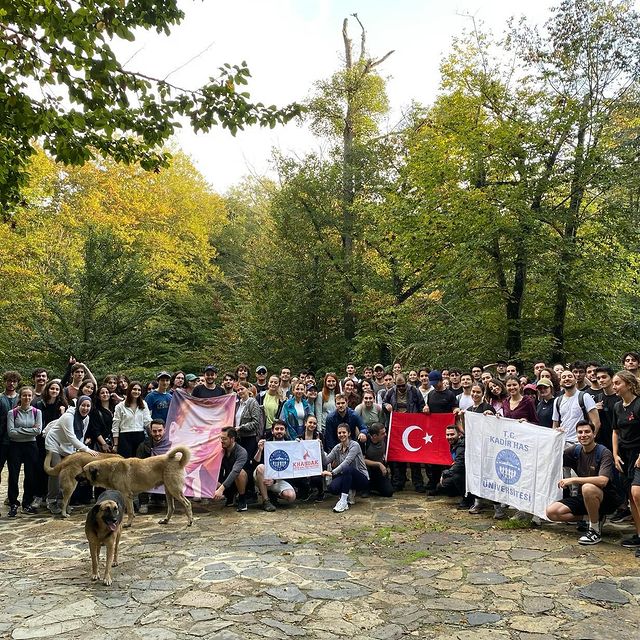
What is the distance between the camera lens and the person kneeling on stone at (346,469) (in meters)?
9.09

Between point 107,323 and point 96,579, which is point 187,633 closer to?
point 96,579

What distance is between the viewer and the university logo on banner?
9.16 meters

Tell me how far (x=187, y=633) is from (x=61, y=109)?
5206mm

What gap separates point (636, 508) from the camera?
21.5 feet

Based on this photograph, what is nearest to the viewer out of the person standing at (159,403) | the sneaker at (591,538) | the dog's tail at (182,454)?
the sneaker at (591,538)

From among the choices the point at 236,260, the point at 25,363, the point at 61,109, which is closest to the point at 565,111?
the point at 61,109

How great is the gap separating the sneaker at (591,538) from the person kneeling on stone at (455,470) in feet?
8.02

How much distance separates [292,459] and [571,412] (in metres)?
4.09

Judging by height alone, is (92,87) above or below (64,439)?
above

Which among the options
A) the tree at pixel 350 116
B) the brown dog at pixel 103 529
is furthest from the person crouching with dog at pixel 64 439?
the tree at pixel 350 116

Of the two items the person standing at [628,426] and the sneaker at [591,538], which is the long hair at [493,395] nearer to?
the person standing at [628,426]

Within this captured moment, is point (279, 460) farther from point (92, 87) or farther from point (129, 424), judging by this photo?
point (92, 87)

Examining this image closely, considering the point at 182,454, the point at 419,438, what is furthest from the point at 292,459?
the point at 419,438

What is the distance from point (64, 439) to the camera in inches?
345
